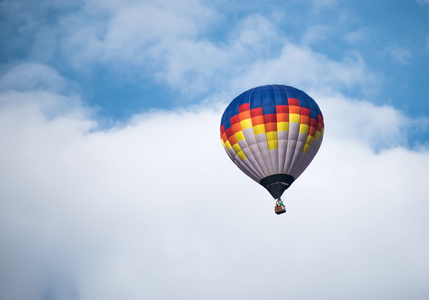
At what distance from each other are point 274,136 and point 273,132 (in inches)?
A: 9.7

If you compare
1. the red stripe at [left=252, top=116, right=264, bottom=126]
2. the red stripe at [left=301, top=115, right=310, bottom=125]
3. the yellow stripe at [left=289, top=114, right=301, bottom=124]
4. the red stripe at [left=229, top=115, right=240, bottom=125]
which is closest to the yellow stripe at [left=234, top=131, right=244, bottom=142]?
the red stripe at [left=229, top=115, right=240, bottom=125]

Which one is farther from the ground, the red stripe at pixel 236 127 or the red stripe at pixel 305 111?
the red stripe at pixel 305 111

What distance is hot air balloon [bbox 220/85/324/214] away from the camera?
35562 mm

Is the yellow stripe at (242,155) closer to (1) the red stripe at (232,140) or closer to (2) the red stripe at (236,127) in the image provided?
(1) the red stripe at (232,140)

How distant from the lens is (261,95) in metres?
36.6

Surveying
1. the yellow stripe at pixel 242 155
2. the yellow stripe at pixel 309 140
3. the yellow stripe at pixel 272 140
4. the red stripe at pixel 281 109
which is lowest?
the yellow stripe at pixel 242 155

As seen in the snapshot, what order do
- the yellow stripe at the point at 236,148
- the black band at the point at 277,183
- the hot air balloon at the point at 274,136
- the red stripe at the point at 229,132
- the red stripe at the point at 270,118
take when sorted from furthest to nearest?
the red stripe at the point at 229,132 < the yellow stripe at the point at 236,148 < the red stripe at the point at 270,118 < the hot air balloon at the point at 274,136 < the black band at the point at 277,183

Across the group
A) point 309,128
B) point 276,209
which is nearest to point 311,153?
point 309,128

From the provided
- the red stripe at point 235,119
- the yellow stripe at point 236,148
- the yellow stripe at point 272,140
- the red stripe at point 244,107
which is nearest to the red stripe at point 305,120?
the yellow stripe at point 272,140

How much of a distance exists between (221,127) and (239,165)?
2.76 meters

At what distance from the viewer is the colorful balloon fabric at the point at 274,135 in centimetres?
3556

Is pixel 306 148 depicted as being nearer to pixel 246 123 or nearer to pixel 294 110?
pixel 294 110

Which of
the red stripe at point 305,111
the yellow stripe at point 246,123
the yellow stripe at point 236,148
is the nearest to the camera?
the yellow stripe at point 246,123

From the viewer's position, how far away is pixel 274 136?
35625 mm
